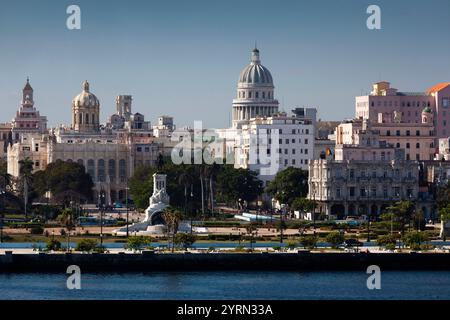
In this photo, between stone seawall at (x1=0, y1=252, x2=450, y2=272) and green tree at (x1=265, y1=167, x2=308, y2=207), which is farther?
green tree at (x1=265, y1=167, x2=308, y2=207)

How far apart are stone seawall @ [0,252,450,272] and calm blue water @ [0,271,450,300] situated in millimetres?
1645

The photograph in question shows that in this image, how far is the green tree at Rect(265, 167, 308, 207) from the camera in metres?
174

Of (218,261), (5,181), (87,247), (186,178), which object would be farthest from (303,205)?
(218,261)

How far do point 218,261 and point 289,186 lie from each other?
6208 cm

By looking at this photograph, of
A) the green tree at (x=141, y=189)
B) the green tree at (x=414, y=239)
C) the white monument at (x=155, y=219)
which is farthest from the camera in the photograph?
the green tree at (x=141, y=189)

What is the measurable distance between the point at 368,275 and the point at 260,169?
90.1 metres

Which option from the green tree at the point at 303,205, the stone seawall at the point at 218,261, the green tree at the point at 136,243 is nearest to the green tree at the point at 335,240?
the stone seawall at the point at 218,261

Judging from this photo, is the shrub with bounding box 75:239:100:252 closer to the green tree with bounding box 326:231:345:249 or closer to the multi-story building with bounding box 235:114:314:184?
the green tree with bounding box 326:231:345:249

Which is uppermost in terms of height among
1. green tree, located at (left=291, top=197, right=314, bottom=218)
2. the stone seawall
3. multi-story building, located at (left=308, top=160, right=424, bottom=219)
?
multi-story building, located at (left=308, top=160, right=424, bottom=219)

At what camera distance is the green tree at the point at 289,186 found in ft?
569

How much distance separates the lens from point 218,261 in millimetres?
113250

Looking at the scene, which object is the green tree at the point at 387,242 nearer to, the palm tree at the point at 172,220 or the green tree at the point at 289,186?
the palm tree at the point at 172,220

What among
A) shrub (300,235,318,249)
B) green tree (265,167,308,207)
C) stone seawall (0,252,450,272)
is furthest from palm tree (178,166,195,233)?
stone seawall (0,252,450,272)

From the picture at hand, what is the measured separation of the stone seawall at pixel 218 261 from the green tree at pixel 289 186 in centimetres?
5704
